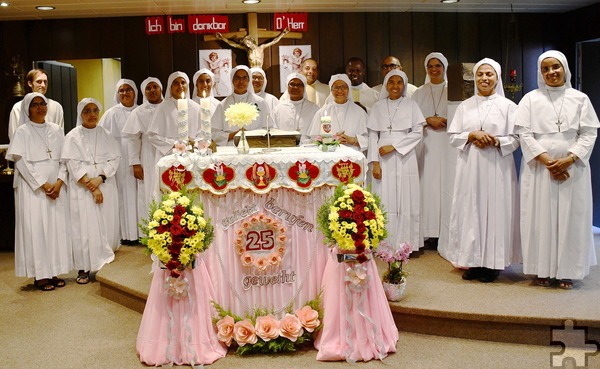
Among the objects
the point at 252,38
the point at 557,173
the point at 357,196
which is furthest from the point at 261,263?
the point at 252,38

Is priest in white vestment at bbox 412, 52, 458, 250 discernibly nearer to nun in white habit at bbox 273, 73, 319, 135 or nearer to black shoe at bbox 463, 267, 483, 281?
black shoe at bbox 463, 267, 483, 281

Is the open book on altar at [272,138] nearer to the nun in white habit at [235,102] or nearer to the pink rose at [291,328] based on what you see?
the pink rose at [291,328]

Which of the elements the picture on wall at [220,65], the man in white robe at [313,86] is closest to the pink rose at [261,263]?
the man in white robe at [313,86]

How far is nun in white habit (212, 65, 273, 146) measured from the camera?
6.67 metres

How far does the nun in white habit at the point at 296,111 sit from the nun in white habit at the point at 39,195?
2309 mm

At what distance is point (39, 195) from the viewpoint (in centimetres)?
625

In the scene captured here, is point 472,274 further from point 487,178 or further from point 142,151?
point 142,151

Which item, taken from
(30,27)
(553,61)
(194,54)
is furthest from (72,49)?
(553,61)

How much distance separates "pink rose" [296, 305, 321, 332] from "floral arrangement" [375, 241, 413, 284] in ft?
2.45

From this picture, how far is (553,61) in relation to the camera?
533 cm

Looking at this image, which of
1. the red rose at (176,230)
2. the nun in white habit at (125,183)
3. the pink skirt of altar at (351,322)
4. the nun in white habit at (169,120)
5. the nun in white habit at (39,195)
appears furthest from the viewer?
the nun in white habit at (125,183)

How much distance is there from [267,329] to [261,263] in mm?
468

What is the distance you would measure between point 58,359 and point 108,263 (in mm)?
1904

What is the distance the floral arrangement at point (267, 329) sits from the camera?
4562 mm
